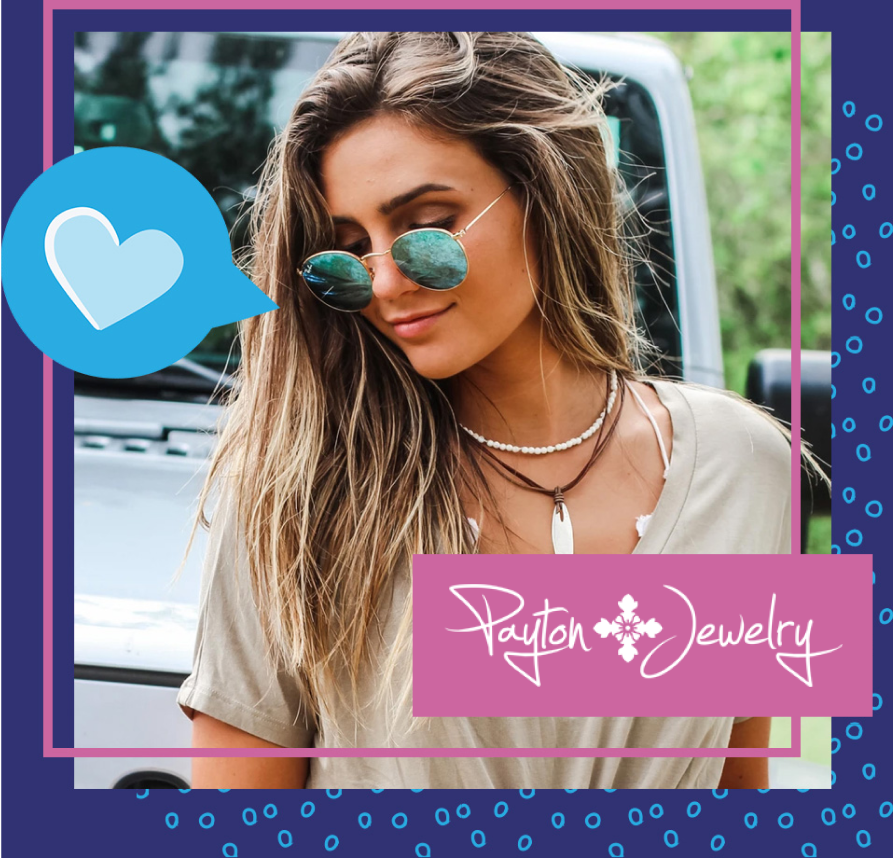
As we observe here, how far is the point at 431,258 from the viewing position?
4.66 feet

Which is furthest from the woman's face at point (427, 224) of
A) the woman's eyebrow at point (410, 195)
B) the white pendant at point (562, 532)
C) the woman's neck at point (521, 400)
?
the white pendant at point (562, 532)

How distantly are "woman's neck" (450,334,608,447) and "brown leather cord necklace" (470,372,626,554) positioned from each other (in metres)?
0.04

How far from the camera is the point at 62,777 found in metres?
1.58

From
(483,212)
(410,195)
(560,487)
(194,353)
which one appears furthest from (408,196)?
(194,353)

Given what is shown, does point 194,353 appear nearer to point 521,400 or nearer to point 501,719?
point 521,400

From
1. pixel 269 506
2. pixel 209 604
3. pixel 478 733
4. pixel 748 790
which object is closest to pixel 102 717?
pixel 209 604

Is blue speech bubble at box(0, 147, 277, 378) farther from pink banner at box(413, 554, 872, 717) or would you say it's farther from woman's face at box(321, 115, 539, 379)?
pink banner at box(413, 554, 872, 717)

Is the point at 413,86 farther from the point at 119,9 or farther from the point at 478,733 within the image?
the point at 478,733

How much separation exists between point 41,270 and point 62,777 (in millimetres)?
771

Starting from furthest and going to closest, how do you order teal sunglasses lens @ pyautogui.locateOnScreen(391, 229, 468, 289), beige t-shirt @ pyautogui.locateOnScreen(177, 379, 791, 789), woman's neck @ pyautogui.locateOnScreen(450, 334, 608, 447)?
woman's neck @ pyautogui.locateOnScreen(450, 334, 608, 447), beige t-shirt @ pyautogui.locateOnScreen(177, 379, 791, 789), teal sunglasses lens @ pyautogui.locateOnScreen(391, 229, 468, 289)

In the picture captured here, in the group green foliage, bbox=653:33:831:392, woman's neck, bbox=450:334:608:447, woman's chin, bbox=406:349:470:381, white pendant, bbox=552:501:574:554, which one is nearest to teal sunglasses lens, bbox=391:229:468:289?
woman's chin, bbox=406:349:470:381

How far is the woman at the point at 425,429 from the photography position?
4.77 ft

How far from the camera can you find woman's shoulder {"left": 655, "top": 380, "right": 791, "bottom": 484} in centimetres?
163

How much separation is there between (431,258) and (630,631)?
0.63 m
